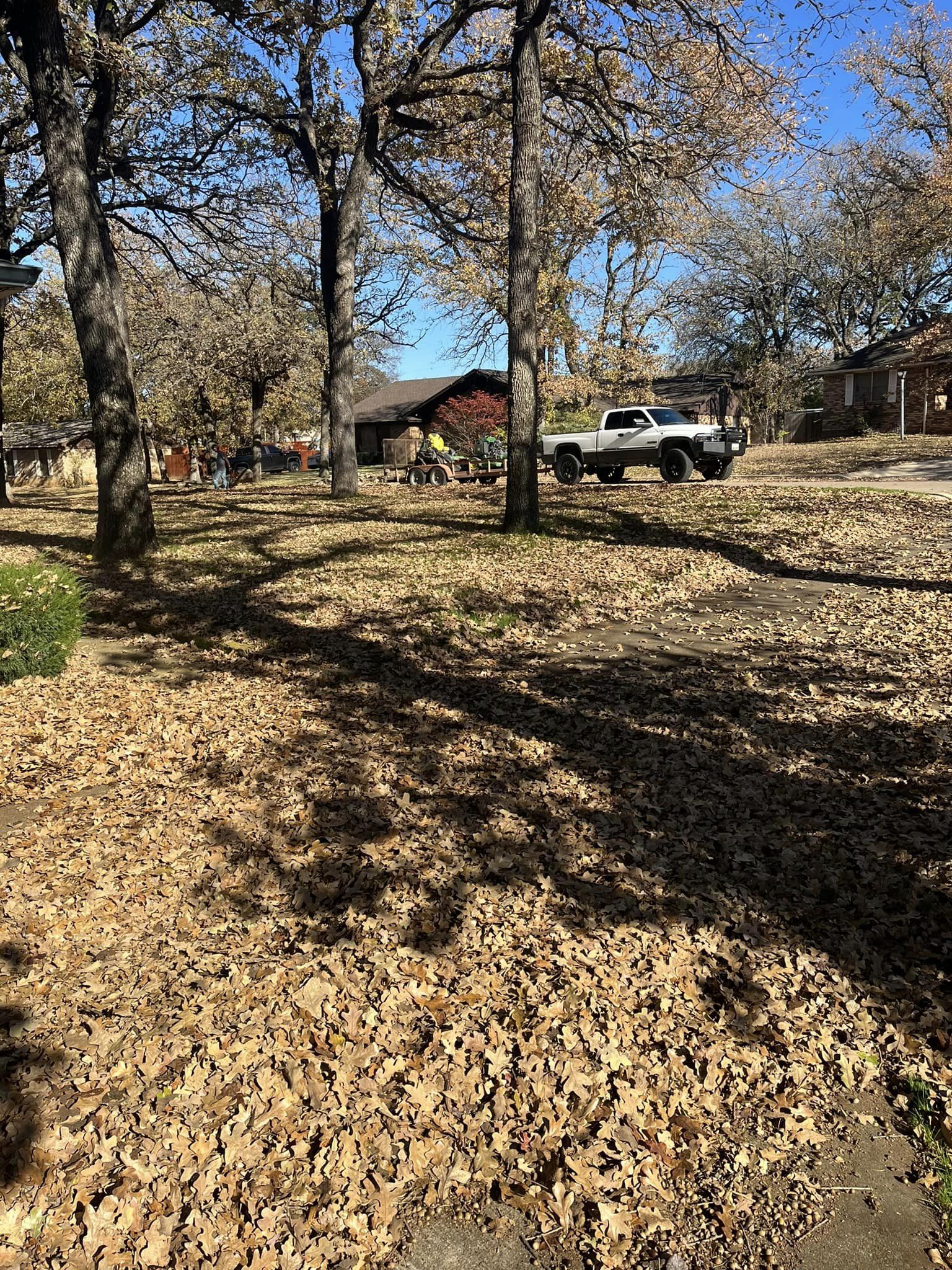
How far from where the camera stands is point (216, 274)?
20.7 meters

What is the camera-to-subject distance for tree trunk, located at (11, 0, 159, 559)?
987 centimetres

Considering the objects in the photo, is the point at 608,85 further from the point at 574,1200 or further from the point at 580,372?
the point at 580,372

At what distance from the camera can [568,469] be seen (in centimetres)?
2095

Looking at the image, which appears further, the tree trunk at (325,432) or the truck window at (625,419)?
the tree trunk at (325,432)

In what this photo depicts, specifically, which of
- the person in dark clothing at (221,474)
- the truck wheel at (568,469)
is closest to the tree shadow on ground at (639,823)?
the truck wheel at (568,469)

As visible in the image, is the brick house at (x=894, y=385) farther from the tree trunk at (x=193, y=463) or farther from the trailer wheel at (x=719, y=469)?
the tree trunk at (x=193, y=463)

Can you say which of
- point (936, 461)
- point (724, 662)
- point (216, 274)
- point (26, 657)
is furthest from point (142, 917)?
point (936, 461)

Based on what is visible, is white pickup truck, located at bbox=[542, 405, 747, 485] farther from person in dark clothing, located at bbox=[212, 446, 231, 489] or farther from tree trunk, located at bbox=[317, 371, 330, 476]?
tree trunk, located at bbox=[317, 371, 330, 476]

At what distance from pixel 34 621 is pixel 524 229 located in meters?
8.61

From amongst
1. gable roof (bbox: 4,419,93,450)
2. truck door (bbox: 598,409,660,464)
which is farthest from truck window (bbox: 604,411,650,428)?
gable roof (bbox: 4,419,93,450)

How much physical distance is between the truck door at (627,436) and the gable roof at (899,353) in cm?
1752

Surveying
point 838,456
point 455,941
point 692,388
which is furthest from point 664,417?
point 692,388

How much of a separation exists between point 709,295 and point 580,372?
1982 centimetres

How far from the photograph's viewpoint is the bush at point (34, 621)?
5969 millimetres
